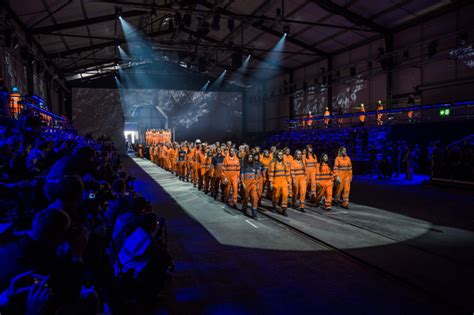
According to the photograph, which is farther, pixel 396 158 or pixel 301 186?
pixel 396 158

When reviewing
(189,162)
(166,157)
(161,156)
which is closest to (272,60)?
(161,156)

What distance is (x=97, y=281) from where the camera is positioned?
339cm

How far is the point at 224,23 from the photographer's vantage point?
1123 inches

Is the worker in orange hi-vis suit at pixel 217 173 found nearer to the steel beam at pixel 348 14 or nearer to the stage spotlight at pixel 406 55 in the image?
the steel beam at pixel 348 14

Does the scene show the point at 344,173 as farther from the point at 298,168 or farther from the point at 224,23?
the point at 224,23

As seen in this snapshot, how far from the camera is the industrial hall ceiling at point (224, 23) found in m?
19.6

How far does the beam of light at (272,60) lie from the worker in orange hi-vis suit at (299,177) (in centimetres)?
1823

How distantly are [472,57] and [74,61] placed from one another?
29873 mm

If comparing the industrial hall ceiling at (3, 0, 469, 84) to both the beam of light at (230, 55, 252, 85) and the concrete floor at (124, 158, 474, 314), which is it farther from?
the concrete floor at (124, 158, 474, 314)

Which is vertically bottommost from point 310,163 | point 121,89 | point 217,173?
point 217,173

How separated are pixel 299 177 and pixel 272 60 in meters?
25.6

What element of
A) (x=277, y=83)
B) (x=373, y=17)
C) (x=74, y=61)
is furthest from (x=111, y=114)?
(x=373, y=17)

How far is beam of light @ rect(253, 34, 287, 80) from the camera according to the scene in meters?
29.8

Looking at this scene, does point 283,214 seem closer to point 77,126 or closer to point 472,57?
point 472,57
